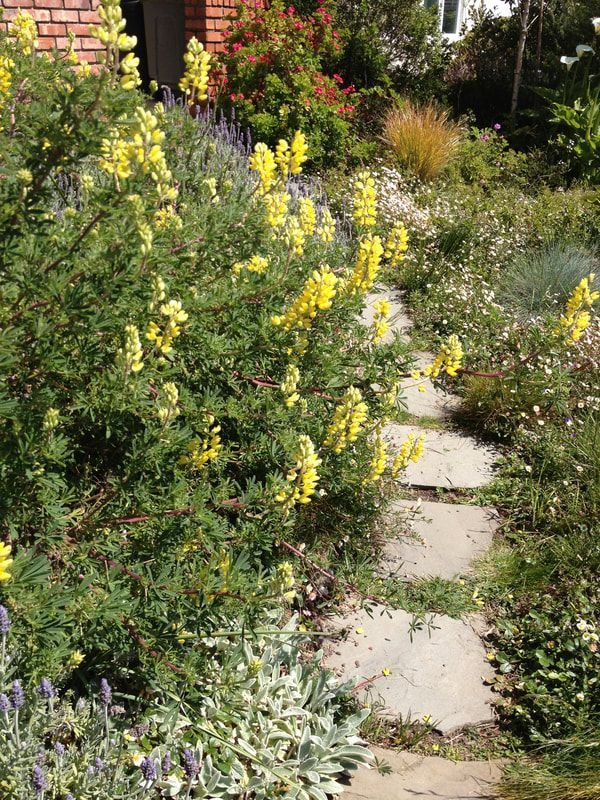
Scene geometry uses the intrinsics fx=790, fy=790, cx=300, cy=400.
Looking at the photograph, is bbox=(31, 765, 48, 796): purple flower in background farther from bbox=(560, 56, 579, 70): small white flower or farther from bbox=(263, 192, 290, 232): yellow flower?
bbox=(560, 56, 579, 70): small white flower

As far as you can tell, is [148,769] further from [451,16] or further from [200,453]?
[451,16]

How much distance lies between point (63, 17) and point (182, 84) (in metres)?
5.02

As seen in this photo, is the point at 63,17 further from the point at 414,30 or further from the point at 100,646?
the point at 100,646

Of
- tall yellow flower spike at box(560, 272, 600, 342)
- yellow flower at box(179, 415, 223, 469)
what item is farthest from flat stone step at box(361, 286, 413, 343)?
yellow flower at box(179, 415, 223, 469)

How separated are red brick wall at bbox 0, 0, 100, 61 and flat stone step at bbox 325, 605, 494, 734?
5.74m

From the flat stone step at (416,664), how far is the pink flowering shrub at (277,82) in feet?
17.6

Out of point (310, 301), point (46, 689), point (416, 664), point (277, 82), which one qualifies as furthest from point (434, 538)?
point (277, 82)

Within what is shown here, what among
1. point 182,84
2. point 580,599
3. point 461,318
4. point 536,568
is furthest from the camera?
point 461,318

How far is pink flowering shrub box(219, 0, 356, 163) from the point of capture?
7.41 metres

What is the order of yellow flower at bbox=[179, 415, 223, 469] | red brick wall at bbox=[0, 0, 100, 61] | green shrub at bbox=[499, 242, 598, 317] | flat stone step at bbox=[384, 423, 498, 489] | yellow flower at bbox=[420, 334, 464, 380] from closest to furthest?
yellow flower at bbox=[179, 415, 223, 469]
yellow flower at bbox=[420, 334, 464, 380]
flat stone step at bbox=[384, 423, 498, 489]
green shrub at bbox=[499, 242, 598, 317]
red brick wall at bbox=[0, 0, 100, 61]

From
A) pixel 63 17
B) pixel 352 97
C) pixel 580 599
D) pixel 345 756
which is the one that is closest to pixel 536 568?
pixel 580 599

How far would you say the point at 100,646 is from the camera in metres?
2.11

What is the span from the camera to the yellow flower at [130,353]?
1.96m

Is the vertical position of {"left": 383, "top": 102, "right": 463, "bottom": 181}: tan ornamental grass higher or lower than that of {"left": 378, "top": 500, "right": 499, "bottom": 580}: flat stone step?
higher
